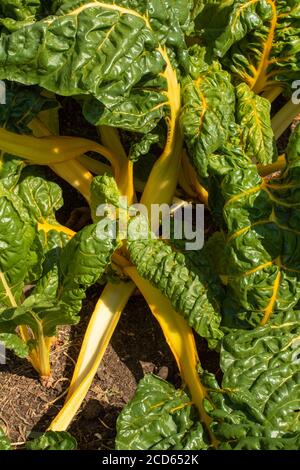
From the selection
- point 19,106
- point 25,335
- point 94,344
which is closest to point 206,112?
point 19,106

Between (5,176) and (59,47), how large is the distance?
2.61ft

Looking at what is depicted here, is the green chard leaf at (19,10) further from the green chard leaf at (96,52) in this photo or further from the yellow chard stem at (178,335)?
the yellow chard stem at (178,335)

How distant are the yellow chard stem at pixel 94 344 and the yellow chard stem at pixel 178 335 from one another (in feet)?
0.52

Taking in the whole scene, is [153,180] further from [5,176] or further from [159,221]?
[5,176]

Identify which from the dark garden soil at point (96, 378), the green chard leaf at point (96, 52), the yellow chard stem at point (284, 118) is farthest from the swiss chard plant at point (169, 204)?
the yellow chard stem at point (284, 118)

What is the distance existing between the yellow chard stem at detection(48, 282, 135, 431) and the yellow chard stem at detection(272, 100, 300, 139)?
1.09m

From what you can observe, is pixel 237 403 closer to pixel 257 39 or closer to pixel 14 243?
pixel 14 243

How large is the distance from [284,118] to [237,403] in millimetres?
1580

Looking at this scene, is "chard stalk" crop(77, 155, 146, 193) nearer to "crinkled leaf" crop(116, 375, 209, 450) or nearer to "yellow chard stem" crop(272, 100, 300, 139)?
"yellow chard stem" crop(272, 100, 300, 139)

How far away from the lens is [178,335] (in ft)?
12.3

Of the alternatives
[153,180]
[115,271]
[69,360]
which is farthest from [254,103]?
[69,360]

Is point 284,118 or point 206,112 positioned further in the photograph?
point 284,118

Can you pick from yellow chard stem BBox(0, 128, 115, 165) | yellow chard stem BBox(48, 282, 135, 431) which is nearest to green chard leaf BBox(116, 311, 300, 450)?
yellow chard stem BBox(48, 282, 135, 431)

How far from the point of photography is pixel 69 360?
156 inches
